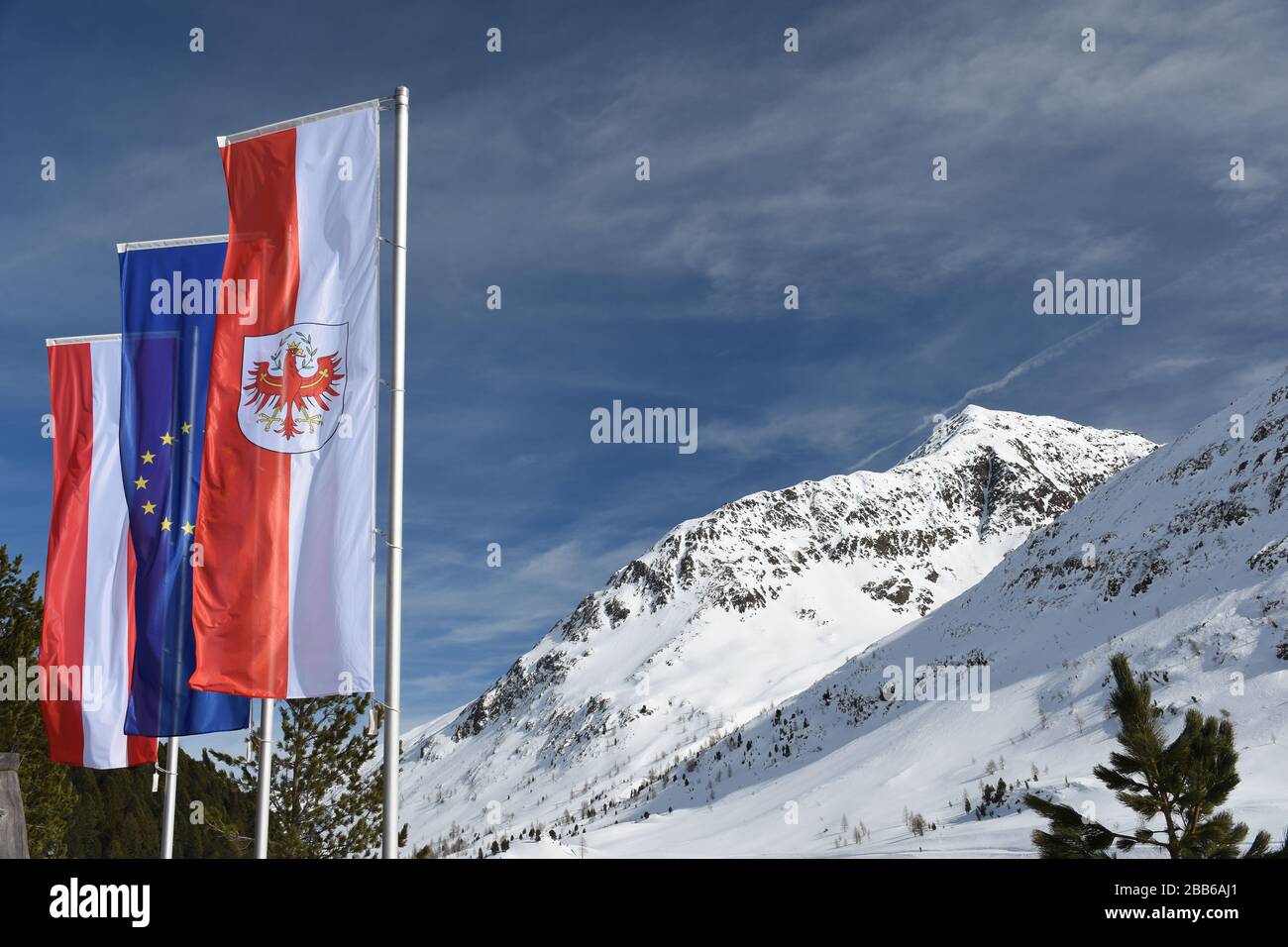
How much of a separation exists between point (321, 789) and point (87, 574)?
1251 cm

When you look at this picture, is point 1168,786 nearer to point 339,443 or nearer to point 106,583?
point 339,443

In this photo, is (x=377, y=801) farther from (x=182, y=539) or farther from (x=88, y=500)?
(x=182, y=539)

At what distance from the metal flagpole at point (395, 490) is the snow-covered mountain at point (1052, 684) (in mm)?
17822

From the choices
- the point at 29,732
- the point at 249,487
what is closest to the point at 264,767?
the point at 249,487

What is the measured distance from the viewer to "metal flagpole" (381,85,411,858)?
8906mm

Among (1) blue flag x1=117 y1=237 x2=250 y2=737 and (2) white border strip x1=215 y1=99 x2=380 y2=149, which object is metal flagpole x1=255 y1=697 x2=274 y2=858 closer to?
(1) blue flag x1=117 y1=237 x2=250 y2=737

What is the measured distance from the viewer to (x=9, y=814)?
19.4 feet

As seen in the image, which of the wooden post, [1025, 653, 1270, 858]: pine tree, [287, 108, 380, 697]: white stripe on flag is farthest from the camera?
[1025, 653, 1270, 858]: pine tree

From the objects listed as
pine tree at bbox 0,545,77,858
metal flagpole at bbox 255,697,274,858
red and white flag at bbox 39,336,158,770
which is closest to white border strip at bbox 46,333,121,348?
red and white flag at bbox 39,336,158,770

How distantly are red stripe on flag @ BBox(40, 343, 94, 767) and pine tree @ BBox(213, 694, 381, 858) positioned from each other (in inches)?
405

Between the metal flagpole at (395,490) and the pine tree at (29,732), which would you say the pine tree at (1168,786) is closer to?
the metal flagpole at (395,490)
